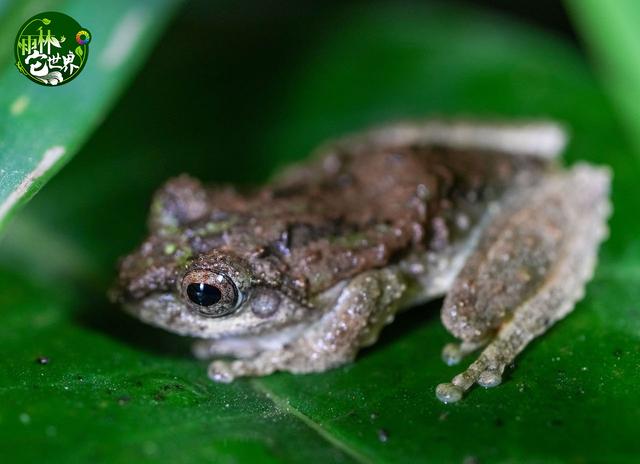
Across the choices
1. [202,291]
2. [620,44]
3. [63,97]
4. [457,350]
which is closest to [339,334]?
[457,350]

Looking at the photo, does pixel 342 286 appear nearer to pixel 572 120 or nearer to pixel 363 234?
pixel 363 234

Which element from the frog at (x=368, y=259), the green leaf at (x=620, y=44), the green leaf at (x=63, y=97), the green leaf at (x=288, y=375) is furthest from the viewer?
the green leaf at (x=620, y=44)

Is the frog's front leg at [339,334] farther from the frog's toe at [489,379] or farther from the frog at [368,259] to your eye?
the frog's toe at [489,379]

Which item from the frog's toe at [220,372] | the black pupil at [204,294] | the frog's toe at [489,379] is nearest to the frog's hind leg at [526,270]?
the frog's toe at [489,379]

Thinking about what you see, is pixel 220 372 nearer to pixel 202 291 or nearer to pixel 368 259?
pixel 202 291

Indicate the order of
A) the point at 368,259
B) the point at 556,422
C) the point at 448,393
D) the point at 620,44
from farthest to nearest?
1. the point at 620,44
2. the point at 368,259
3. the point at 448,393
4. the point at 556,422

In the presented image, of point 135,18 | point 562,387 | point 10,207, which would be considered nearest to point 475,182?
point 562,387
